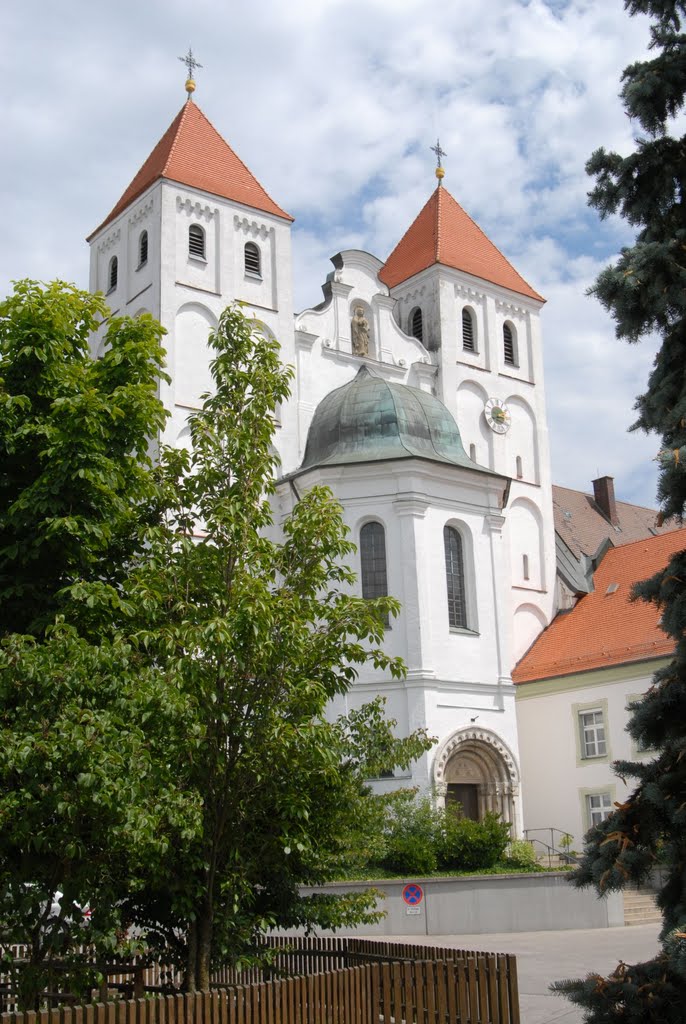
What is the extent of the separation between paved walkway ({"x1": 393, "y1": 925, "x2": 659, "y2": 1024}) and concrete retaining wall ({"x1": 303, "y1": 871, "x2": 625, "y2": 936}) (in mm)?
436

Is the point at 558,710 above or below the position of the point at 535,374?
below

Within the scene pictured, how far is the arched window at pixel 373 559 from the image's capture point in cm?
2988

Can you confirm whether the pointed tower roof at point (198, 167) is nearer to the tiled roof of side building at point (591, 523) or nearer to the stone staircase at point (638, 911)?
the tiled roof of side building at point (591, 523)

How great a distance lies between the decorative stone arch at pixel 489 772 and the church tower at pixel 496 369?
222 inches

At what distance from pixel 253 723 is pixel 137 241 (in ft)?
89.0

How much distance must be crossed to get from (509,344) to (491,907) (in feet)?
73.1

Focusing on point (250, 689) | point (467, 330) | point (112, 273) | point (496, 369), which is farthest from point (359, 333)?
point (250, 689)

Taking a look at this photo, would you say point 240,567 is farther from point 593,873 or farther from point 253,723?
point 593,873

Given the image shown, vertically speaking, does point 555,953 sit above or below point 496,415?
below

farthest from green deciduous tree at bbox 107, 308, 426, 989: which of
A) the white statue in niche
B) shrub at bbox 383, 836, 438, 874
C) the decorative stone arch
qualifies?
the white statue in niche

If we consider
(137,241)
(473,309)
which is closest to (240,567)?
(137,241)

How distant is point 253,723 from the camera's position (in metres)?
10.2

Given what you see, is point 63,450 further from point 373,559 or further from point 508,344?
point 508,344

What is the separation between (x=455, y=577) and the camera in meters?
31.2
